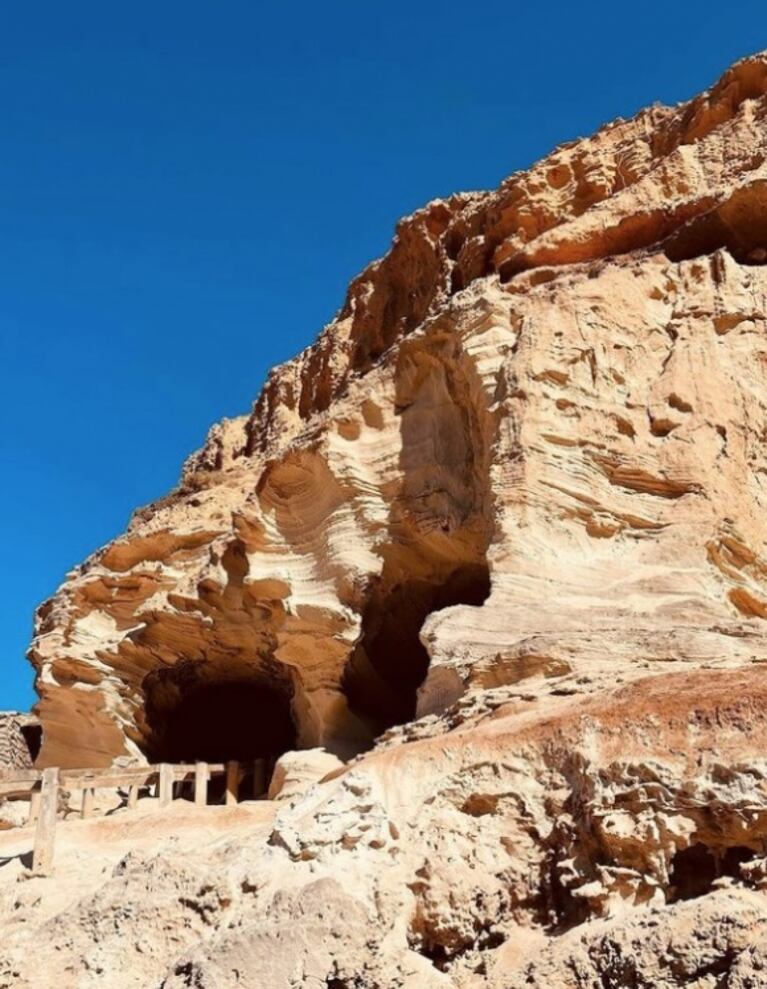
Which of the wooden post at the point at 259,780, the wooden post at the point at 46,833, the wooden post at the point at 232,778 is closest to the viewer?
the wooden post at the point at 46,833

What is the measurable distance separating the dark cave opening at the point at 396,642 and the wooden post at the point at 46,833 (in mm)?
5657

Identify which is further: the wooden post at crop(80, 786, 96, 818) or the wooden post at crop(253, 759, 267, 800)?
the wooden post at crop(253, 759, 267, 800)

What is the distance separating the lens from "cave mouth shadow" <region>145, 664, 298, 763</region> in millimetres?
23141

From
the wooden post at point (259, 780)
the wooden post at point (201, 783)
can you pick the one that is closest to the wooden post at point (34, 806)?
the wooden post at point (201, 783)

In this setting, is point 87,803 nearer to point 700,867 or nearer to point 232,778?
point 232,778

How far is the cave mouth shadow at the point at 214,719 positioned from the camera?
2314cm

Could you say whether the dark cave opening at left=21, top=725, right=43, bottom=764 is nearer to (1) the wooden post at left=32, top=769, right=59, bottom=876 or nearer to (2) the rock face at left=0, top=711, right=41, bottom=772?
(2) the rock face at left=0, top=711, right=41, bottom=772

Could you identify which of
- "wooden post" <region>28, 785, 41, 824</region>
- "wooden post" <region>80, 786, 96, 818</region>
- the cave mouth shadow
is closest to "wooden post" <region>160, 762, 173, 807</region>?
"wooden post" <region>80, 786, 96, 818</region>

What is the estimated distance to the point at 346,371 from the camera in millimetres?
26203

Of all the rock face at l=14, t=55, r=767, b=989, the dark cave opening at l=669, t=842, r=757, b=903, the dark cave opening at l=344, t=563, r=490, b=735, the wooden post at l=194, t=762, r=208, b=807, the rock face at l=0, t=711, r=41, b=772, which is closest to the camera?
the dark cave opening at l=669, t=842, r=757, b=903

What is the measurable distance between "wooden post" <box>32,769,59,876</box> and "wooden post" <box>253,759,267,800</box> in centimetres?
571

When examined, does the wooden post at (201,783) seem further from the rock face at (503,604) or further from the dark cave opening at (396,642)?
the dark cave opening at (396,642)

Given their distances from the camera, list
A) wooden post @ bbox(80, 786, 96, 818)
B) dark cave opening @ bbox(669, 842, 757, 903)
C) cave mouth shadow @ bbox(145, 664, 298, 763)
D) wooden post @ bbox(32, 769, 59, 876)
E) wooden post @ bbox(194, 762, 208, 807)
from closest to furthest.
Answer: dark cave opening @ bbox(669, 842, 757, 903) → wooden post @ bbox(32, 769, 59, 876) → wooden post @ bbox(194, 762, 208, 807) → wooden post @ bbox(80, 786, 96, 818) → cave mouth shadow @ bbox(145, 664, 298, 763)

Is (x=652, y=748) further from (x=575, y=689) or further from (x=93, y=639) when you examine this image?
(x=93, y=639)
